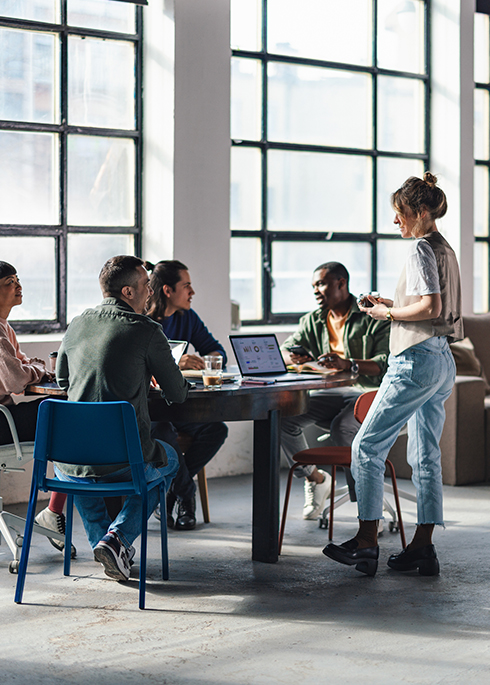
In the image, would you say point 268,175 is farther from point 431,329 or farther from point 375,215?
point 431,329

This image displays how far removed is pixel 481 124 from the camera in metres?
7.84

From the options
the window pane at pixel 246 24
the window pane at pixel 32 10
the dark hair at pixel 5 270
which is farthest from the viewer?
the window pane at pixel 246 24

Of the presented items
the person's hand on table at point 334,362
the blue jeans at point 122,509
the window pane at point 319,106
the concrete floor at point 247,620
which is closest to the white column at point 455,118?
the window pane at point 319,106

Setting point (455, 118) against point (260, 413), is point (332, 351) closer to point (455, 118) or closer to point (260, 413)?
point (260, 413)

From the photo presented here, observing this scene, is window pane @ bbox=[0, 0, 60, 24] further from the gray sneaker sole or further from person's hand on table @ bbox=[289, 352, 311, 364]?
the gray sneaker sole

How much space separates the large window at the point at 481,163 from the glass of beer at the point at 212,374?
452cm

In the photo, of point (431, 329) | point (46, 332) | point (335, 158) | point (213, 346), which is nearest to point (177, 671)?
point (431, 329)

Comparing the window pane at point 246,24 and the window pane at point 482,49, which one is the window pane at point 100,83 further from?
the window pane at point 482,49

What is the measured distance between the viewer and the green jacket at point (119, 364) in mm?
3420

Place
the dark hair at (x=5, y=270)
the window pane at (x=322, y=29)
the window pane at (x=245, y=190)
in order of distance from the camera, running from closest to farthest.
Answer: the dark hair at (x=5, y=270) → the window pane at (x=245, y=190) → the window pane at (x=322, y=29)

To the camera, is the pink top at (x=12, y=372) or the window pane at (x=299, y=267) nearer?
the pink top at (x=12, y=372)

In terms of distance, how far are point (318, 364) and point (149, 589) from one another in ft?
4.92

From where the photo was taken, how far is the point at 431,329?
12.0ft

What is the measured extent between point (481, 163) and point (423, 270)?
179 inches
